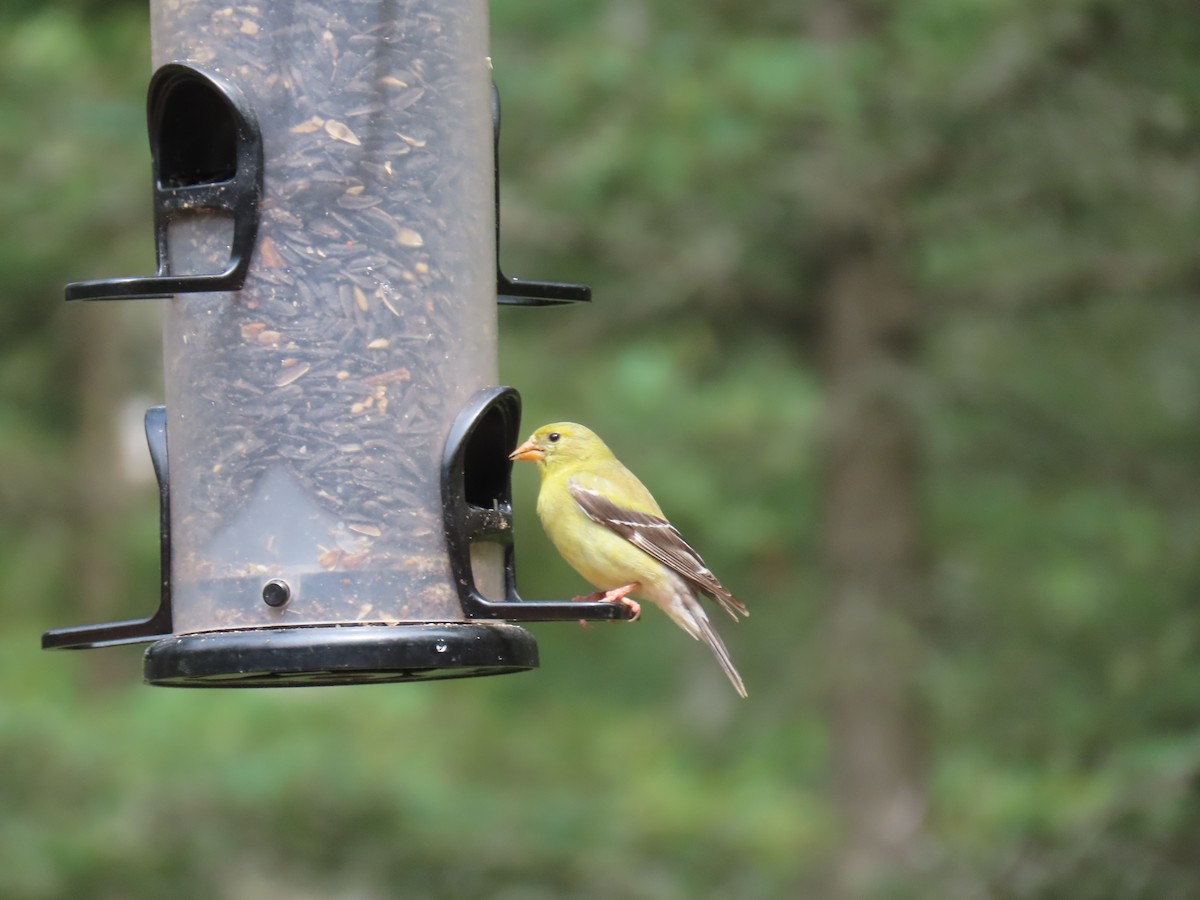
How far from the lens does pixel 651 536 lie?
6.50 metres

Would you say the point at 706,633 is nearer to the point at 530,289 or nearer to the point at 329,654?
the point at 530,289

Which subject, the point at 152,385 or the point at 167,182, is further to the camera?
the point at 152,385

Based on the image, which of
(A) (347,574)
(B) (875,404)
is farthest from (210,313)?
(B) (875,404)

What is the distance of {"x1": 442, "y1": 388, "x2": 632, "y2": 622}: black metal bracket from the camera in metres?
4.91

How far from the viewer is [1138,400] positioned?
538 inches

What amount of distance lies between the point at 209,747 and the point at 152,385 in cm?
518

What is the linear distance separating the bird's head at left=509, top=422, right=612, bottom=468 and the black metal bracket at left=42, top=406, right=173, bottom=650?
1.70 metres

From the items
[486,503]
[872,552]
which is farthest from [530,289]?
[872,552]

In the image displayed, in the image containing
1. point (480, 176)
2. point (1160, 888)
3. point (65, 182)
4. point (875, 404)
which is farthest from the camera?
point (875, 404)

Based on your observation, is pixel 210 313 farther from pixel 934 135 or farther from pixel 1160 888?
pixel 934 135

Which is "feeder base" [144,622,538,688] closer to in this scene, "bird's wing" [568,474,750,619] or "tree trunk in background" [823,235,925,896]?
"bird's wing" [568,474,750,619]

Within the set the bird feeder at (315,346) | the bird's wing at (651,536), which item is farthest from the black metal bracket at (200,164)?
the bird's wing at (651,536)

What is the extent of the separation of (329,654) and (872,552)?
26.9 ft

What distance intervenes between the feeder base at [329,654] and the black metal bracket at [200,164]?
96 centimetres
